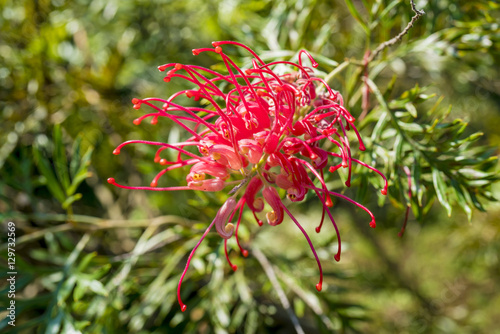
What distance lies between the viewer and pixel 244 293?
38.8 inches

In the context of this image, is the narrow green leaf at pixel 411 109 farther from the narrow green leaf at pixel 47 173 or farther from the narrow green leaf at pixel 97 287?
the narrow green leaf at pixel 47 173

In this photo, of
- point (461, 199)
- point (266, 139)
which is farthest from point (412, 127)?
point (266, 139)

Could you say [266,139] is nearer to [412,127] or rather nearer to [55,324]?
[412,127]

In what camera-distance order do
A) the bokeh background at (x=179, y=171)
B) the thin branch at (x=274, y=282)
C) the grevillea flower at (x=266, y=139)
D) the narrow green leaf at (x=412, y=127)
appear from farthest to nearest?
the thin branch at (x=274, y=282) < the bokeh background at (x=179, y=171) < the narrow green leaf at (x=412, y=127) < the grevillea flower at (x=266, y=139)

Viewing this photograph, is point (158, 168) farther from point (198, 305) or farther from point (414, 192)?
point (414, 192)

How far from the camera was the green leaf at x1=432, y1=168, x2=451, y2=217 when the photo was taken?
63 centimetres

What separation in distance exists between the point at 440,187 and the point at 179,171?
60cm

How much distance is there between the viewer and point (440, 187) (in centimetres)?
64

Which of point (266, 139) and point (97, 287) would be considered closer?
point (266, 139)

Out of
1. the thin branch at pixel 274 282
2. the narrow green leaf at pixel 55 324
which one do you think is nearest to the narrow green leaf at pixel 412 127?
the thin branch at pixel 274 282

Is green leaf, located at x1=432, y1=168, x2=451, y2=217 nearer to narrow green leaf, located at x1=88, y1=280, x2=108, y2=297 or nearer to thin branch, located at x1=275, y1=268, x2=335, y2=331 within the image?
thin branch, located at x1=275, y1=268, x2=335, y2=331

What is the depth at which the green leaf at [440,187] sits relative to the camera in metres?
0.63

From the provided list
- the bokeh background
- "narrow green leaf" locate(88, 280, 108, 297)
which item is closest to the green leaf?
the bokeh background

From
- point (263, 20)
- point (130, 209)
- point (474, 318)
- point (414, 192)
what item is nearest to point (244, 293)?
point (414, 192)
